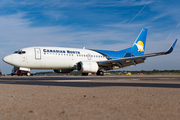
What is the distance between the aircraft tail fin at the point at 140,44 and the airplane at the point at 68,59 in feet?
9.15

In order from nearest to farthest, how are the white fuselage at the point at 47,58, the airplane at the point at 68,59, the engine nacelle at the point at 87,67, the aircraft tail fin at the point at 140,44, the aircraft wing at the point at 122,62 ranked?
the white fuselage at the point at 47,58
the airplane at the point at 68,59
the engine nacelle at the point at 87,67
the aircraft wing at the point at 122,62
the aircraft tail fin at the point at 140,44

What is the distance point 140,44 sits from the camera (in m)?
33.3

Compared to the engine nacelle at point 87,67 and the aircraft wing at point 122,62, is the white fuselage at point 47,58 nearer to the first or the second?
the engine nacelle at point 87,67

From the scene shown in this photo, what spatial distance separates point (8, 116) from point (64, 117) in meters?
0.78

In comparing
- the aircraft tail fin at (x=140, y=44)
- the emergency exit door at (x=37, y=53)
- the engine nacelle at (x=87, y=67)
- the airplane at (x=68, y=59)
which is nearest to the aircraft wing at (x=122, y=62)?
the airplane at (x=68, y=59)

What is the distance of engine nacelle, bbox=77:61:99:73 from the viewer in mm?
23500

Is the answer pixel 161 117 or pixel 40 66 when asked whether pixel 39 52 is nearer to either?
pixel 40 66

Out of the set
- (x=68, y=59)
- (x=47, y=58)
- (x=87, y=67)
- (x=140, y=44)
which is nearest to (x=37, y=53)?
(x=47, y=58)

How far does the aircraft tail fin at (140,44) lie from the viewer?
32344 millimetres

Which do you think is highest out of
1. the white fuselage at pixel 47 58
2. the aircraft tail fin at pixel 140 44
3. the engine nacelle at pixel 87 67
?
the aircraft tail fin at pixel 140 44

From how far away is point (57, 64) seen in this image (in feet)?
76.1

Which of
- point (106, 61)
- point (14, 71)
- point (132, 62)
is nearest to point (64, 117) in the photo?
point (106, 61)

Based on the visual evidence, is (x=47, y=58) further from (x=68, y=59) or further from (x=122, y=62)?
(x=122, y=62)

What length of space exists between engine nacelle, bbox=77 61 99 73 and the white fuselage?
825 mm
